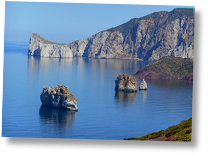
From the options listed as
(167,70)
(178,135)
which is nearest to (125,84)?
(167,70)

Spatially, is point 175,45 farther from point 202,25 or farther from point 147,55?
point 202,25

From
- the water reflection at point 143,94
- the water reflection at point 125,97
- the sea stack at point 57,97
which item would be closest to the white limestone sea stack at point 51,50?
the water reflection at point 143,94

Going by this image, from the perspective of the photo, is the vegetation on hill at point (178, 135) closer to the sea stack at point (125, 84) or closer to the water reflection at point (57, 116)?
the water reflection at point (57, 116)

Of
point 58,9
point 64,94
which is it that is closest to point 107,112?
point 64,94

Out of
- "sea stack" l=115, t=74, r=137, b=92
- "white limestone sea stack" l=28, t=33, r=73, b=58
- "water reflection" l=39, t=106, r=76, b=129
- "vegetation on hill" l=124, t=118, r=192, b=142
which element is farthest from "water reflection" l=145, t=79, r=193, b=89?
"white limestone sea stack" l=28, t=33, r=73, b=58

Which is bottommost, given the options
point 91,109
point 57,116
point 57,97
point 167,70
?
point 57,116

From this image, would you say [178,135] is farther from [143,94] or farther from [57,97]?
[143,94]

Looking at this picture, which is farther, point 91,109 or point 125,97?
point 125,97

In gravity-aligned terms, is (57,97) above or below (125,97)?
above
